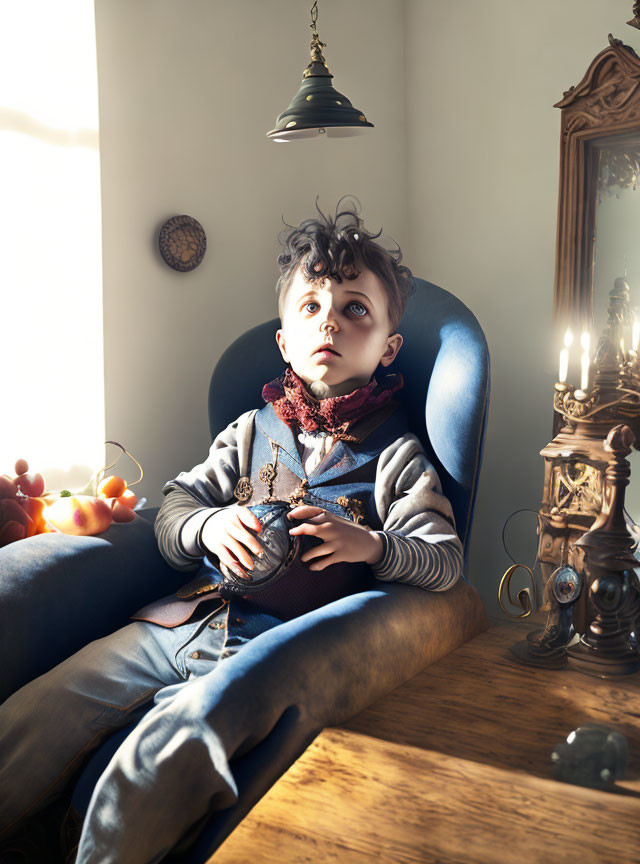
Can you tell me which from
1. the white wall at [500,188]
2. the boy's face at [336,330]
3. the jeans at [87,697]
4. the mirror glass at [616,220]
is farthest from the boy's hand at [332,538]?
the white wall at [500,188]

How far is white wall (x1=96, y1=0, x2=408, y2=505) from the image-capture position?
6.13 ft

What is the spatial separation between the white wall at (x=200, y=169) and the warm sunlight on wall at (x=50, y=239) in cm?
5

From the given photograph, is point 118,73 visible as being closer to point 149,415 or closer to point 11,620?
point 149,415

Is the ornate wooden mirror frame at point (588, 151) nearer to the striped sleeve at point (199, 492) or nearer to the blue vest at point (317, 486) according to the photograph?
the blue vest at point (317, 486)

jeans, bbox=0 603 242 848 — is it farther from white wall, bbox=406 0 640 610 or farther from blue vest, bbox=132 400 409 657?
white wall, bbox=406 0 640 610

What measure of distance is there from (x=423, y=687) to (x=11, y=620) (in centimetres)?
63

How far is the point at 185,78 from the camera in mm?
1953

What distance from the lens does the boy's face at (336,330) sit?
1464 mm

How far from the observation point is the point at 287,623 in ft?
3.50

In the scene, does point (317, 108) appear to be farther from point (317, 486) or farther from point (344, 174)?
point (344, 174)

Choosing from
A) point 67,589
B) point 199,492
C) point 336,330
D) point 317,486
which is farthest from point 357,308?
point 67,589

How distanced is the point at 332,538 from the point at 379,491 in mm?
230

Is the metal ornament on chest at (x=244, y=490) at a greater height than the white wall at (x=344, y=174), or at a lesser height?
lesser

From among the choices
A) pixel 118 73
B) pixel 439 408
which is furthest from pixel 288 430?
pixel 118 73
